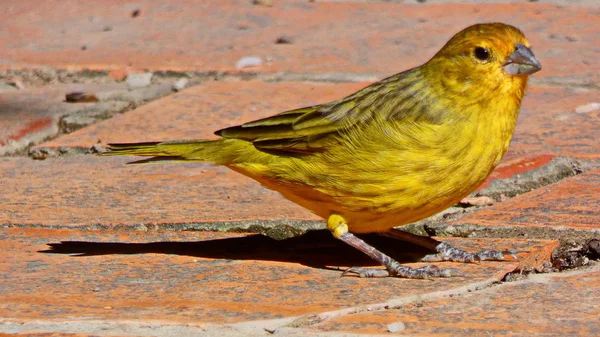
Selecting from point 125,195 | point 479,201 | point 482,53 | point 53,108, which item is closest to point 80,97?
point 53,108

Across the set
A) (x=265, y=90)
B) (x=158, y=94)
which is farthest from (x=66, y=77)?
(x=265, y=90)

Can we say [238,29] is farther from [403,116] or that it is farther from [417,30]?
[403,116]

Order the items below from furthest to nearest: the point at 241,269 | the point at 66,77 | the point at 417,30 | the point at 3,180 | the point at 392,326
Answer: the point at 417,30, the point at 66,77, the point at 3,180, the point at 241,269, the point at 392,326

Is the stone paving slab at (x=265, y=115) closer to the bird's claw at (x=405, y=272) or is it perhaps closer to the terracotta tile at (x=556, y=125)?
the terracotta tile at (x=556, y=125)

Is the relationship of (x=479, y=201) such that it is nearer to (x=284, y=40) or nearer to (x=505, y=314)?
(x=505, y=314)

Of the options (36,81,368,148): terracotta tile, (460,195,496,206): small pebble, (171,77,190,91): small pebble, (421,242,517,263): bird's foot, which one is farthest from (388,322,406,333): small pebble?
(171,77,190,91): small pebble

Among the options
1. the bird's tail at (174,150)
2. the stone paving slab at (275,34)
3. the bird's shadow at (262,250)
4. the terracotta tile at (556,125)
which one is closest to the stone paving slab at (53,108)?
the stone paving slab at (275,34)
